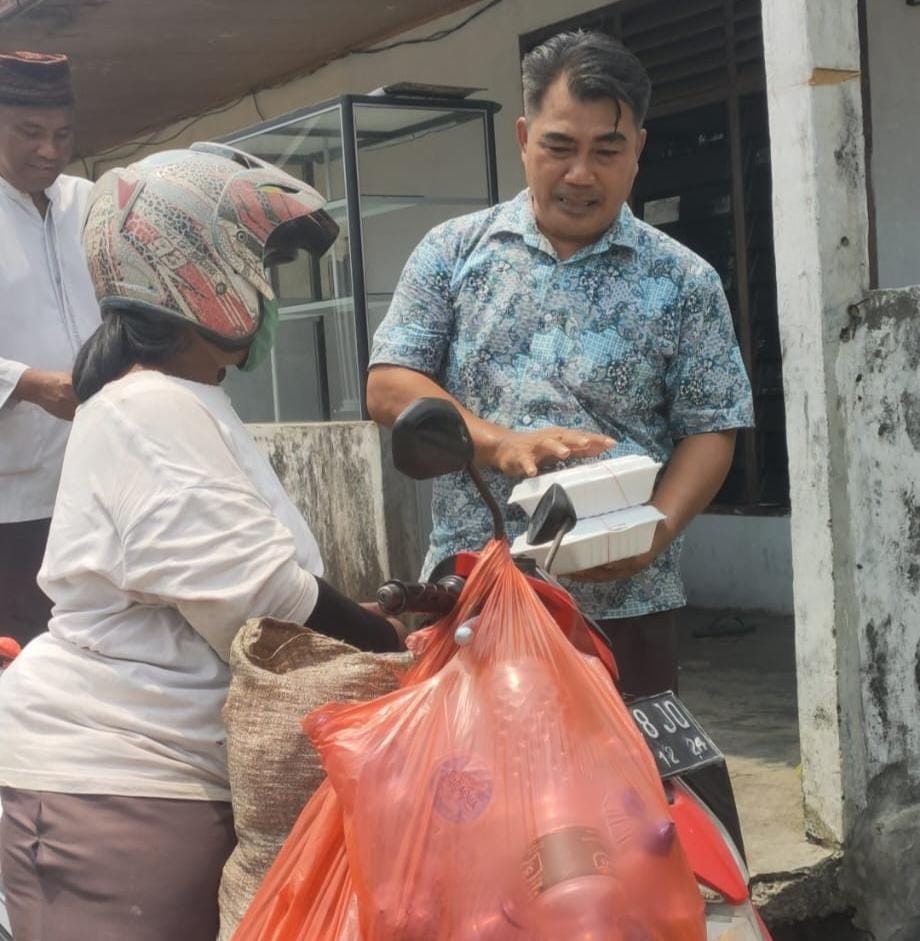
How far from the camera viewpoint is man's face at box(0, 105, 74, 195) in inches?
133

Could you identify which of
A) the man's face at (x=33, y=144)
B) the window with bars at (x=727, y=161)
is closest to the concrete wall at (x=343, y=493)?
the window with bars at (x=727, y=161)

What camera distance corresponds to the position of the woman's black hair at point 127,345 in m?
1.90

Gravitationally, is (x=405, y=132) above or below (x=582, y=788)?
above

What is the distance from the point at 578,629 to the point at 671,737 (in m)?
0.20

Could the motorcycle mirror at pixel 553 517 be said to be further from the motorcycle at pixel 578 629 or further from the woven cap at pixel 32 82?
the woven cap at pixel 32 82

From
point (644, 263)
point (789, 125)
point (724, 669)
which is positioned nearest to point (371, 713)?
point (644, 263)

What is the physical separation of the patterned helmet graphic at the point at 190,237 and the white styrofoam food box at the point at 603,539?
54 cm

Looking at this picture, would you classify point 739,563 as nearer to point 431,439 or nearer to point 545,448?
point 545,448

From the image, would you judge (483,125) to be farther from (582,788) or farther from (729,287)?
(582,788)

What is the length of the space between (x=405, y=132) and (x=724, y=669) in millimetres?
2780

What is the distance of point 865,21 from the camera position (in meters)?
5.24

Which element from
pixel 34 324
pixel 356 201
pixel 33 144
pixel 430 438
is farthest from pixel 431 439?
pixel 356 201

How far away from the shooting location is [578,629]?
1.71m

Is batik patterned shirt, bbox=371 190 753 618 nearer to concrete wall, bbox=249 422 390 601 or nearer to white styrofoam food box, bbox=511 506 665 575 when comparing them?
white styrofoam food box, bbox=511 506 665 575
